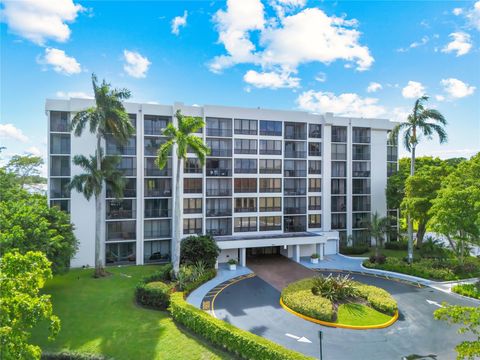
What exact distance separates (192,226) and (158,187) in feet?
20.3

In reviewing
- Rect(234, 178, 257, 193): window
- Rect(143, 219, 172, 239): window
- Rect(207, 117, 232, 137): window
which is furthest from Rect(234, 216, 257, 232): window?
Rect(207, 117, 232, 137): window

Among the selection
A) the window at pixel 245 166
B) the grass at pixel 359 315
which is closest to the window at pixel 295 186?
the window at pixel 245 166

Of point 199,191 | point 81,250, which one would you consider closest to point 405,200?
point 199,191

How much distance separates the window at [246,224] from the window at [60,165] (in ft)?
66.7

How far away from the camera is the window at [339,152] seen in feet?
137

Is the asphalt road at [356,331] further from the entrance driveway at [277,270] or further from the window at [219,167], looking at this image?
the window at [219,167]

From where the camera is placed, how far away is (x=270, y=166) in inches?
1513

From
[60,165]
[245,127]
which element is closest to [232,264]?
[245,127]

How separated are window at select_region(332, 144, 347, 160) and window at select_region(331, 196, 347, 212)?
221 inches

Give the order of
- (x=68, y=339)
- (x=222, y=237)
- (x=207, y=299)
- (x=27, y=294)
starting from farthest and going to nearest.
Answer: (x=222, y=237), (x=207, y=299), (x=68, y=339), (x=27, y=294)

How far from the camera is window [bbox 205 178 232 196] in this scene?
3638 centimetres

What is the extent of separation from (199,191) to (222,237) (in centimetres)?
619

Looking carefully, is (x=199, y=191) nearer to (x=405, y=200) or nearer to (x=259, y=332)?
(x=259, y=332)

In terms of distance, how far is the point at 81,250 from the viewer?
108 ft
